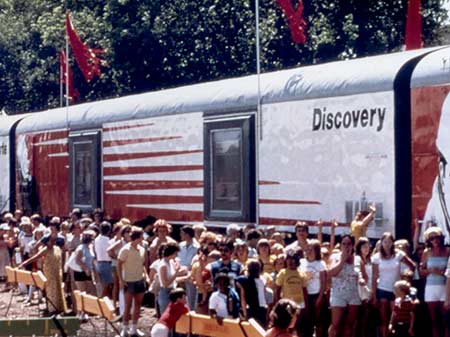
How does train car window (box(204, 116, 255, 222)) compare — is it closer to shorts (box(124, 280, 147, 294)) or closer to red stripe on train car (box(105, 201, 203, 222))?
red stripe on train car (box(105, 201, 203, 222))

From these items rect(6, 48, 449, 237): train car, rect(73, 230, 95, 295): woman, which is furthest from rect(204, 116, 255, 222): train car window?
rect(73, 230, 95, 295): woman

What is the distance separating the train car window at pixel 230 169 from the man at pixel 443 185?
13.9ft

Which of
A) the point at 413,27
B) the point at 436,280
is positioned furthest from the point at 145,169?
the point at 436,280

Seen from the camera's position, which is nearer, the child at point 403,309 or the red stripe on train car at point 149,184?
the child at point 403,309

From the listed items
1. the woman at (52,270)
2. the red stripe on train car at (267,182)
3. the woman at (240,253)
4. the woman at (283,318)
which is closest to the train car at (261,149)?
the red stripe on train car at (267,182)

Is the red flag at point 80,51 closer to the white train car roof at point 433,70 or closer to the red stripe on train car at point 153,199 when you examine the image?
the red stripe on train car at point 153,199

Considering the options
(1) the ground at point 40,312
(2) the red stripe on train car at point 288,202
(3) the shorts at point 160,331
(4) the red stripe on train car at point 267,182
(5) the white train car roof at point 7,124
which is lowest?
(1) the ground at point 40,312

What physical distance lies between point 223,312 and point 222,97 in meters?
6.56

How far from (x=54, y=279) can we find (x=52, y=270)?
0.51ft

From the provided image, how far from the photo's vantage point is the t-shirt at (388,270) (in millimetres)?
14445

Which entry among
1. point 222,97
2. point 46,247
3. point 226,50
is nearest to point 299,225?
point 222,97

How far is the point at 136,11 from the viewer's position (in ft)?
135

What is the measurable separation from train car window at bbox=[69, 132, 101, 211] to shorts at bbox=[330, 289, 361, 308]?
10471 millimetres

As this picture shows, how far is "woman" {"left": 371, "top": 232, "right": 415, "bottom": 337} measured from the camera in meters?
14.4
